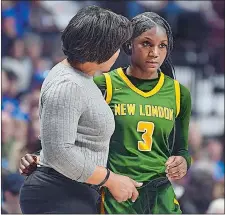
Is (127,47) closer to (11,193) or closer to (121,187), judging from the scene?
(121,187)

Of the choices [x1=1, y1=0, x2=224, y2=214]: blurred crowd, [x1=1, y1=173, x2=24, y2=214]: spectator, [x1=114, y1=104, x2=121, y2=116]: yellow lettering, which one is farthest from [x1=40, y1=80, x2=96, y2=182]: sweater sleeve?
[x1=1, y1=0, x2=224, y2=214]: blurred crowd

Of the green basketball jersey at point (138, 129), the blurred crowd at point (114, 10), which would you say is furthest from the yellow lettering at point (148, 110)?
the blurred crowd at point (114, 10)

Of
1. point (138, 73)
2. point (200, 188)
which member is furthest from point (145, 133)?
point (200, 188)

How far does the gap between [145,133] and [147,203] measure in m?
0.14

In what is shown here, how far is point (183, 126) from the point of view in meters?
1.22

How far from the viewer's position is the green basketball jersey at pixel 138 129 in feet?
3.80

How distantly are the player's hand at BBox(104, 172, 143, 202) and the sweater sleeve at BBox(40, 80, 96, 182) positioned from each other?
2.2 inches

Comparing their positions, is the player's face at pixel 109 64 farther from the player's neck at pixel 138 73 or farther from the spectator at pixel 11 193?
the spectator at pixel 11 193

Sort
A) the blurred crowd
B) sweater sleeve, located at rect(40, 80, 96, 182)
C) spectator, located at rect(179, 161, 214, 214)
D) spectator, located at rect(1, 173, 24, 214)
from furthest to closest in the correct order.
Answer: spectator, located at rect(179, 161, 214, 214), the blurred crowd, spectator, located at rect(1, 173, 24, 214), sweater sleeve, located at rect(40, 80, 96, 182)

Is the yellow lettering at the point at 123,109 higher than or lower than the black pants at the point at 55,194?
higher

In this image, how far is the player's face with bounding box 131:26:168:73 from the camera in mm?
1170

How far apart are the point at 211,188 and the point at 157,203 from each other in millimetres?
1301

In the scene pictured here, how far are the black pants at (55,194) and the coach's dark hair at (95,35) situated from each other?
8.2 inches

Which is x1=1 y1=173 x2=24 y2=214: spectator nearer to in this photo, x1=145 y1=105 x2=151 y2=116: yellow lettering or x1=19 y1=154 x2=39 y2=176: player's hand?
x1=19 y1=154 x2=39 y2=176: player's hand
